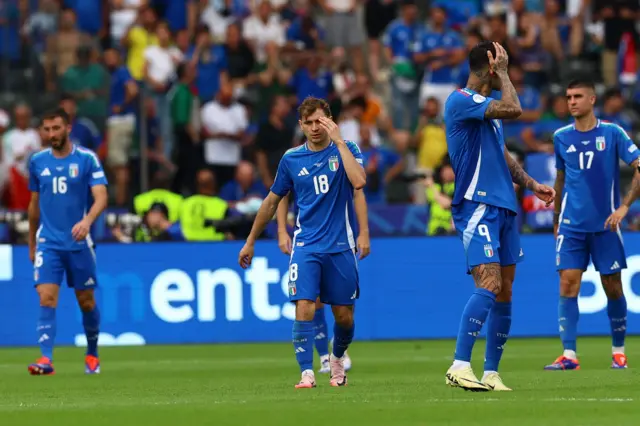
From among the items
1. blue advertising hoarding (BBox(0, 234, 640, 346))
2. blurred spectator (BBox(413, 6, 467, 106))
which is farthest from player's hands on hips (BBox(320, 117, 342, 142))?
blurred spectator (BBox(413, 6, 467, 106))

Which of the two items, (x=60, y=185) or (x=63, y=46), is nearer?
(x=60, y=185)

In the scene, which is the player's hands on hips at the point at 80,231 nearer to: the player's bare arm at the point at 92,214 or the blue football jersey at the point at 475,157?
the player's bare arm at the point at 92,214

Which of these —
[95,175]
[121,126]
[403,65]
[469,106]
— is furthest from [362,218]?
[403,65]

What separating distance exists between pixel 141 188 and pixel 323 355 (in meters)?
10.1

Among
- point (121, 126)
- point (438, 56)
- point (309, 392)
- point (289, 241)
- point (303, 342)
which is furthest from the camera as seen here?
point (438, 56)

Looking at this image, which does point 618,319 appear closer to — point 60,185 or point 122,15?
point 60,185

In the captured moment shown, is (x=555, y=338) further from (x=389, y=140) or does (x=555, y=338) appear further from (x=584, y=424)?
(x=584, y=424)

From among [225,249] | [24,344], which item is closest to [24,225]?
[24,344]

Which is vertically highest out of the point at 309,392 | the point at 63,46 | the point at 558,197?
the point at 63,46

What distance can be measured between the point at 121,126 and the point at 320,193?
12.7 meters

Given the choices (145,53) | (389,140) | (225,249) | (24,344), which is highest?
(145,53)

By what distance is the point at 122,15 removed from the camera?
2625 cm

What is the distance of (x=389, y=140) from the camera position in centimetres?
2389

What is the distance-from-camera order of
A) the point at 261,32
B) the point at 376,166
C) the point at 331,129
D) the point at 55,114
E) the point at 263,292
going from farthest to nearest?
the point at 261,32 < the point at 376,166 < the point at 263,292 < the point at 55,114 < the point at 331,129
